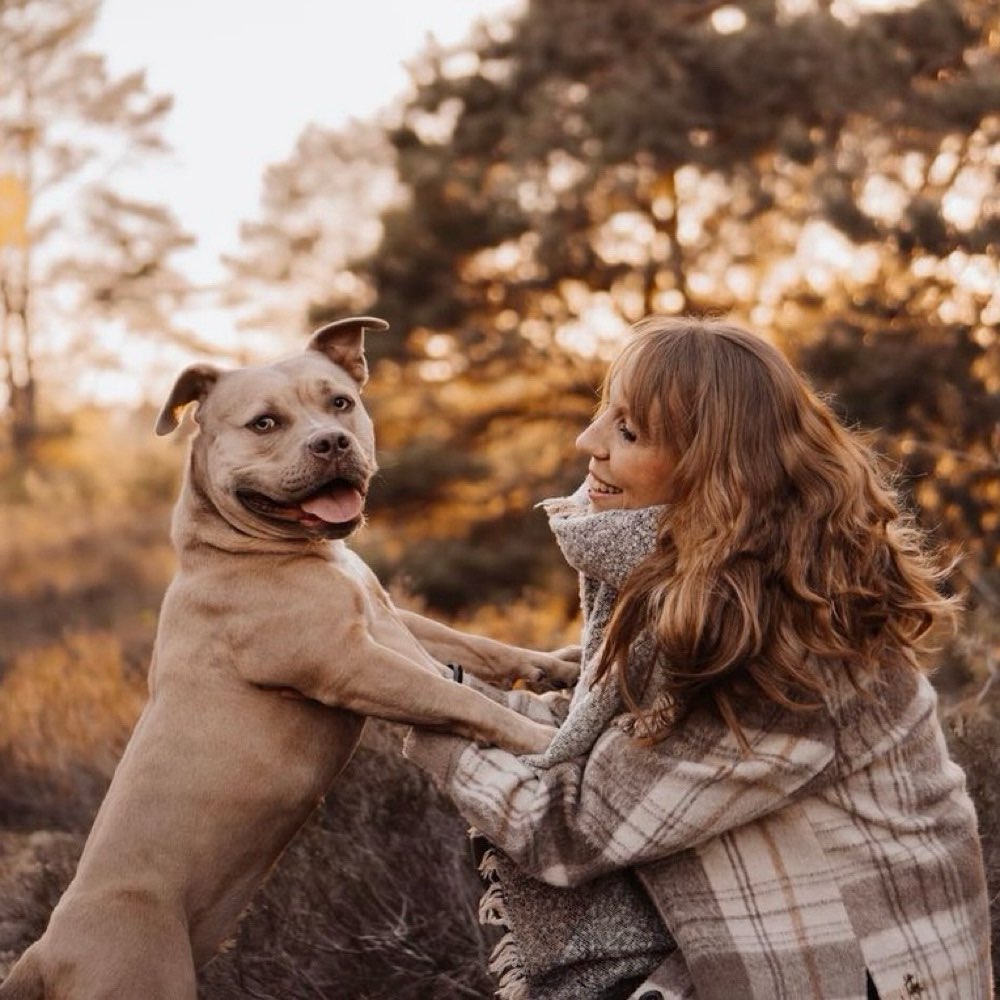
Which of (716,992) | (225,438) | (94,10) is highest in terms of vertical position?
(94,10)

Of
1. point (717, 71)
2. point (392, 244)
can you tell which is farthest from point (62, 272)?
point (717, 71)

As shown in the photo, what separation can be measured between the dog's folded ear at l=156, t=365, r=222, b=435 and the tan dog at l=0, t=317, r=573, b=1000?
0.03ft

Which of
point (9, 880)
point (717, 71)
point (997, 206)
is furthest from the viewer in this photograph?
point (717, 71)

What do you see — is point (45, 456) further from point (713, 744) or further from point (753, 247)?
point (713, 744)

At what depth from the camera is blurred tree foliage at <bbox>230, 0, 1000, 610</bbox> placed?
11.9 meters

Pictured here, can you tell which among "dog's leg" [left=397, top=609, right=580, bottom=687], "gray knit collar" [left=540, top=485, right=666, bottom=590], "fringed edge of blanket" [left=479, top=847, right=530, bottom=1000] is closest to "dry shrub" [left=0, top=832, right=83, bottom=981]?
"dog's leg" [left=397, top=609, right=580, bottom=687]

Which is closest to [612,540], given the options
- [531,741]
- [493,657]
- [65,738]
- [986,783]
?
[531,741]

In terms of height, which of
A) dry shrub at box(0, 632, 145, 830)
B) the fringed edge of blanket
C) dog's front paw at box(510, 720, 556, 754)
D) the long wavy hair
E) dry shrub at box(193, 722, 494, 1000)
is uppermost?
the long wavy hair

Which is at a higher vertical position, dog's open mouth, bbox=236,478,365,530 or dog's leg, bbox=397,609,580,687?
dog's open mouth, bbox=236,478,365,530

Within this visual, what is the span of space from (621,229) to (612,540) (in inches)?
525

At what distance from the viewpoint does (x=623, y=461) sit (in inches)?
123

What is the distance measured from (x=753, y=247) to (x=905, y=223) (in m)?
4.49

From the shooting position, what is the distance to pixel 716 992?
112 inches

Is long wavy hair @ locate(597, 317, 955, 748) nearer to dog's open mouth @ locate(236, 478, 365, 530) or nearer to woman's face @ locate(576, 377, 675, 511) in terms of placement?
woman's face @ locate(576, 377, 675, 511)
